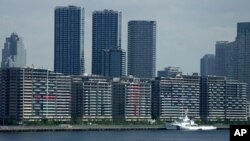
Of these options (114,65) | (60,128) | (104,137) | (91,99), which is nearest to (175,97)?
(91,99)

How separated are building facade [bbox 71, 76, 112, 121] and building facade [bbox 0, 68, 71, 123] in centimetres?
295

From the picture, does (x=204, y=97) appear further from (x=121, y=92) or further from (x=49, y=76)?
(x=49, y=76)

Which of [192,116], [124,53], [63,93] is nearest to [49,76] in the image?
[63,93]

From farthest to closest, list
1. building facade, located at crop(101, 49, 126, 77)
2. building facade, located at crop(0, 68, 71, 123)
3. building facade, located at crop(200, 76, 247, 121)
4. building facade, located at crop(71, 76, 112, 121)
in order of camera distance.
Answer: building facade, located at crop(101, 49, 126, 77), building facade, located at crop(200, 76, 247, 121), building facade, located at crop(71, 76, 112, 121), building facade, located at crop(0, 68, 71, 123)

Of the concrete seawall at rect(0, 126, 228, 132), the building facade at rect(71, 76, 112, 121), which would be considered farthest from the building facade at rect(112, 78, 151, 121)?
the concrete seawall at rect(0, 126, 228, 132)

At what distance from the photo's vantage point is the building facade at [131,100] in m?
143

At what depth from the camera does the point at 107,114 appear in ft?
459

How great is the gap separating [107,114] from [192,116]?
18.4m

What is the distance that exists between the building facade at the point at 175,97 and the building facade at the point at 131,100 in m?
1.57

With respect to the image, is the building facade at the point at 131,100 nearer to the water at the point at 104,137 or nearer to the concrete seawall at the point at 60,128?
the concrete seawall at the point at 60,128

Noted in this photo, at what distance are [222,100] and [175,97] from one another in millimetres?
9679

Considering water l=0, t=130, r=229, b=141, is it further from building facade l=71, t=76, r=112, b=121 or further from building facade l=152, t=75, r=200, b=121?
building facade l=152, t=75, r=200, b=121

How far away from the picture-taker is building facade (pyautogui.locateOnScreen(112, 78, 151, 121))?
470 ft

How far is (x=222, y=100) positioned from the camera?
157 m
